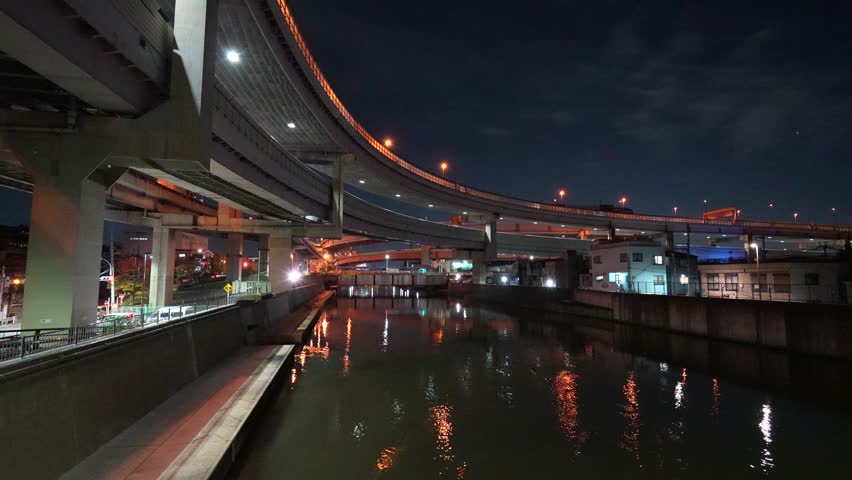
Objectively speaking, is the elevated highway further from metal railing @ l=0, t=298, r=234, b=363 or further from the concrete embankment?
the concrete embankment

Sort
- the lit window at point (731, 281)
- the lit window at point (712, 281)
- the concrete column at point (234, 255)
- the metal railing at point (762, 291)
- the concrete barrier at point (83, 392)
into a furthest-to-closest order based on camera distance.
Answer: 1. the concrete column at point (234, 255)
2. the lit window at point (712, 281)
3. the lit window at point (731, 281)
4. the metal railing at point (762, 291)
5. the concrete barrier at point (83, 392)

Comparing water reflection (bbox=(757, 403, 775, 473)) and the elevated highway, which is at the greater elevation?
the elevated highway

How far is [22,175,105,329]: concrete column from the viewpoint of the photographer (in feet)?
43.8

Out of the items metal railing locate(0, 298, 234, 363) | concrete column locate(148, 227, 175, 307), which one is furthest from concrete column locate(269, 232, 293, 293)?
metal railing locate(0, 298, 234, 363)

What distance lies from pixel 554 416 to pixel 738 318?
21938 mm

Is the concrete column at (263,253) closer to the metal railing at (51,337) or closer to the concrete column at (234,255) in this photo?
the concrete column at (234,255)

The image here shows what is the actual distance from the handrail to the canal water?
20007 mm

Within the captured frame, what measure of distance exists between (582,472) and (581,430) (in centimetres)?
308

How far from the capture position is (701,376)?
21.3 metres

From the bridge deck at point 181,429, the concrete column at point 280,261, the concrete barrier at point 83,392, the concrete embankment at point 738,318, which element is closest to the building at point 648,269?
the concrete embankment at point 738,318

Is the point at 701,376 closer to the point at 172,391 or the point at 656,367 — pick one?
the point at 656,367

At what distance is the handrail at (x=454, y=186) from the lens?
2800 centimetres

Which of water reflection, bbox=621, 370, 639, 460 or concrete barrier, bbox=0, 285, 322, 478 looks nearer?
concrete barrier, bbox=0, 285, 322, 478

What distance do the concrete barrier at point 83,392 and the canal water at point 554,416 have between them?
10.7 feet
